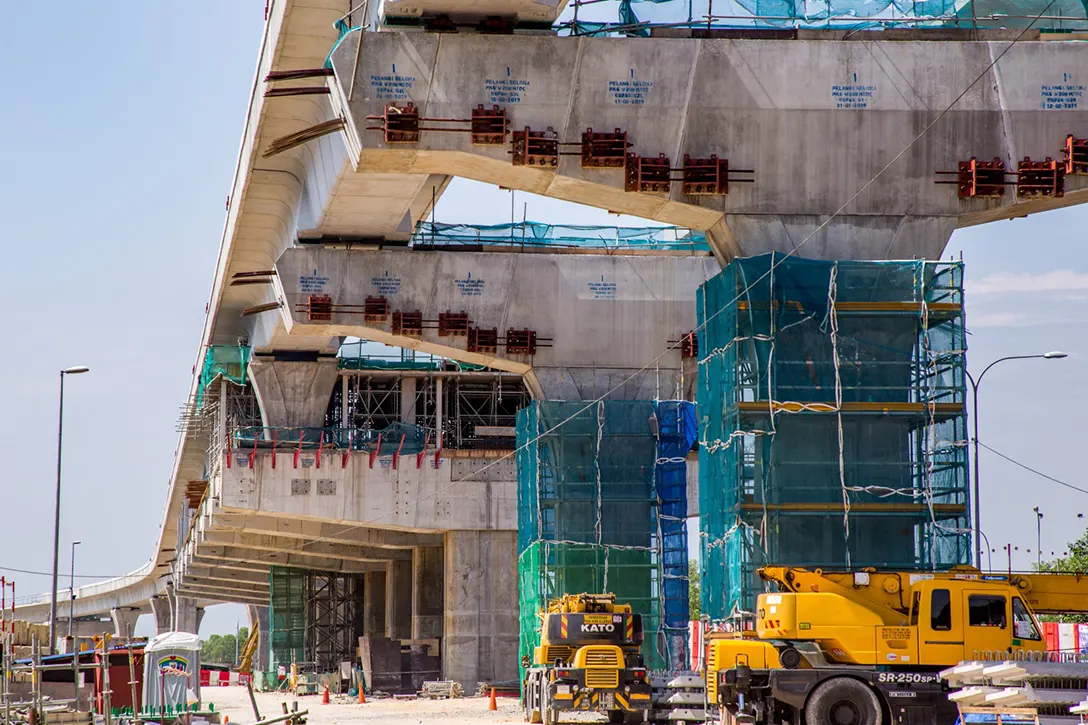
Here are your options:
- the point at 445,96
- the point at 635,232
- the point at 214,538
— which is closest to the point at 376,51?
the point at 445,96

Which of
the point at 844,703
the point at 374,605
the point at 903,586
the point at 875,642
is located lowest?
the point at 844,703

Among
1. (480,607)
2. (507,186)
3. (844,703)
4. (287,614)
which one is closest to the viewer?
(844,703)

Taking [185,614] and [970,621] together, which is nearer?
[970,621]

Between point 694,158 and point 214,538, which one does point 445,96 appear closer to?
point 694,158

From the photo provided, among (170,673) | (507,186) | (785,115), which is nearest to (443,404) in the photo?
(507,186)

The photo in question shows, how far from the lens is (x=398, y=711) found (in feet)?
134

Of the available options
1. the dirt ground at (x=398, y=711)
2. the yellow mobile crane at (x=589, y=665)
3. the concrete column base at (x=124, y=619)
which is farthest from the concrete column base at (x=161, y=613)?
the yellow mobile crane at (x=589, y=665)

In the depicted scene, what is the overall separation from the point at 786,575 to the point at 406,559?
45368 millimetres

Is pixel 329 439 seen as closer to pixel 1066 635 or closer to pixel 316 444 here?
pixel 316 444

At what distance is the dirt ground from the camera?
3456cm

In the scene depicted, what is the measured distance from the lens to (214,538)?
65.5 metres

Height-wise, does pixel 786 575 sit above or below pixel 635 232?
below

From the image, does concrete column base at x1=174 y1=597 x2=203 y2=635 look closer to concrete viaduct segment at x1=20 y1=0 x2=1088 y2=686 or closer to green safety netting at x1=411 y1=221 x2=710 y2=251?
concrete viaduct segment at x1=20 y1=0 x2=1088 y2=686

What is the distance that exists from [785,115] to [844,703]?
378 inches
